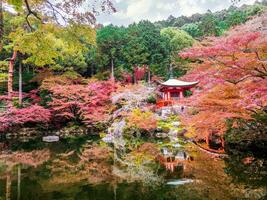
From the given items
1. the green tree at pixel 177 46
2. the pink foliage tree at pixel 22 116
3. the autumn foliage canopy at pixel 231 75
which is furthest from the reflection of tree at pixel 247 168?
the green tree at pixel 177 46

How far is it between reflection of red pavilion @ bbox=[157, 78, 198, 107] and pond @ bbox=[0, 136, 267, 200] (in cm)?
1058

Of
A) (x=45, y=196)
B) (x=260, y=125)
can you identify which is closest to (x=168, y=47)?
(x=260, y=125)

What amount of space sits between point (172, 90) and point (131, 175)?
55.1ft

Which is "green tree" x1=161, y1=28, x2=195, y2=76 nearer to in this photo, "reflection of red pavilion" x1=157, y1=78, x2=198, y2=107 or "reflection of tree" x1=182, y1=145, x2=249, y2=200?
"reflection of red pavilion" x1=157, y1=78, x2=198, y2=107

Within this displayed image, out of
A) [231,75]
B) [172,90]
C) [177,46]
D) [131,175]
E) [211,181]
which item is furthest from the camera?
[177,46]

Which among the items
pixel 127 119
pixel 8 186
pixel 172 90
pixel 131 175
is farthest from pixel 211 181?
pixel 172 90

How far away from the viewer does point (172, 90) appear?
2489 cm

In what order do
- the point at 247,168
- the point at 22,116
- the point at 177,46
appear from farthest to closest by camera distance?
the point at 177,46
the point at 22,116
the point at 247,168

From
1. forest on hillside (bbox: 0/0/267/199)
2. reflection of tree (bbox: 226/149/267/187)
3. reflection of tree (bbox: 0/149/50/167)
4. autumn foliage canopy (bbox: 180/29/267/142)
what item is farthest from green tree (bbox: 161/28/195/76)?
autumn foliage canopy (bbox: 180/29/267/142)

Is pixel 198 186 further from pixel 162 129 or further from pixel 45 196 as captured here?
pixel 162 129

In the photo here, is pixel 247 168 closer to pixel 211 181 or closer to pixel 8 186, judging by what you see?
pixel 211 181

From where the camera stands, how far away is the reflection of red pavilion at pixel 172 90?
23.7 m

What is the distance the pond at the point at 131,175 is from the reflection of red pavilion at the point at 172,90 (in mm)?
10580

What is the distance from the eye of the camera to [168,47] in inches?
1166
